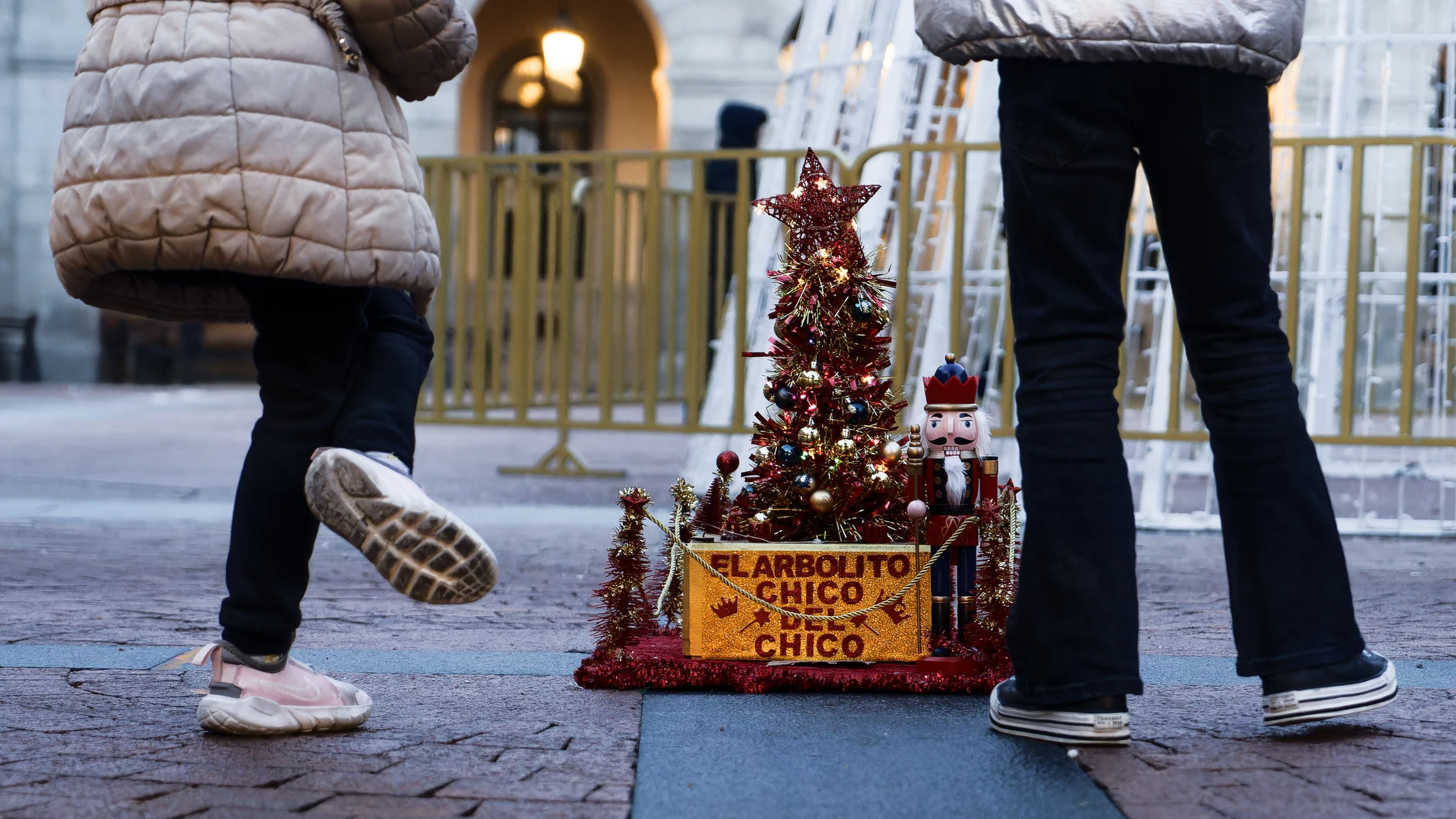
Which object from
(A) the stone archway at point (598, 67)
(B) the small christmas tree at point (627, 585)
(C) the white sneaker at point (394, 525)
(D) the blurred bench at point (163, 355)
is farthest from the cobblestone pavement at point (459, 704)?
(A) the stone archway at point (598, 67)

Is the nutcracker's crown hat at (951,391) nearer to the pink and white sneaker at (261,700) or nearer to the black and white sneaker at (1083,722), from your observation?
the black and white sneaker at (1083,722)

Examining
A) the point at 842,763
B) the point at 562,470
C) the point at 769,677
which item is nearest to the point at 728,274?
the point at 562,470

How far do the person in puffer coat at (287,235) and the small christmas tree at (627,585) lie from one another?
1.83 feet

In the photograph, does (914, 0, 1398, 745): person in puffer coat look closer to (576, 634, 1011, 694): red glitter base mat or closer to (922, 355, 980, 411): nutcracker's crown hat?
(576, 634, 1011, 694): red glitter base mat

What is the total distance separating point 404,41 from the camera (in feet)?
7.27

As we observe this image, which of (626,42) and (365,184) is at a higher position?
(626,42)

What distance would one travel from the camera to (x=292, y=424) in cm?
224

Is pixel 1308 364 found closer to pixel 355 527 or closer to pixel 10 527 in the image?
pixel 10 527

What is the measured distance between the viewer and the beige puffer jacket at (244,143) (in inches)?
83.2

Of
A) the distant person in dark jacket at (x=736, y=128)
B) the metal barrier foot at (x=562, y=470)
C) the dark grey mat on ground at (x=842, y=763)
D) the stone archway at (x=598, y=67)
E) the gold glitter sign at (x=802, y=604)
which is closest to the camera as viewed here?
the dark grey mat on ground at (x=842, y=763)

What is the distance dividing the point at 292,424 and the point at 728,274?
6.47 metres

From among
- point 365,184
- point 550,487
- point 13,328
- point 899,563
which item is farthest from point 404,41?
point 13,328

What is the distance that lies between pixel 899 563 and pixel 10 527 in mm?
3458

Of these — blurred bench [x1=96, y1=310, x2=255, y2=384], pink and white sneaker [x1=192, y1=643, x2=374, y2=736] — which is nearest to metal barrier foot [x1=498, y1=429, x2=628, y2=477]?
pink and white sneaker [x1=192, y1=643, x2=374, y2=736]
